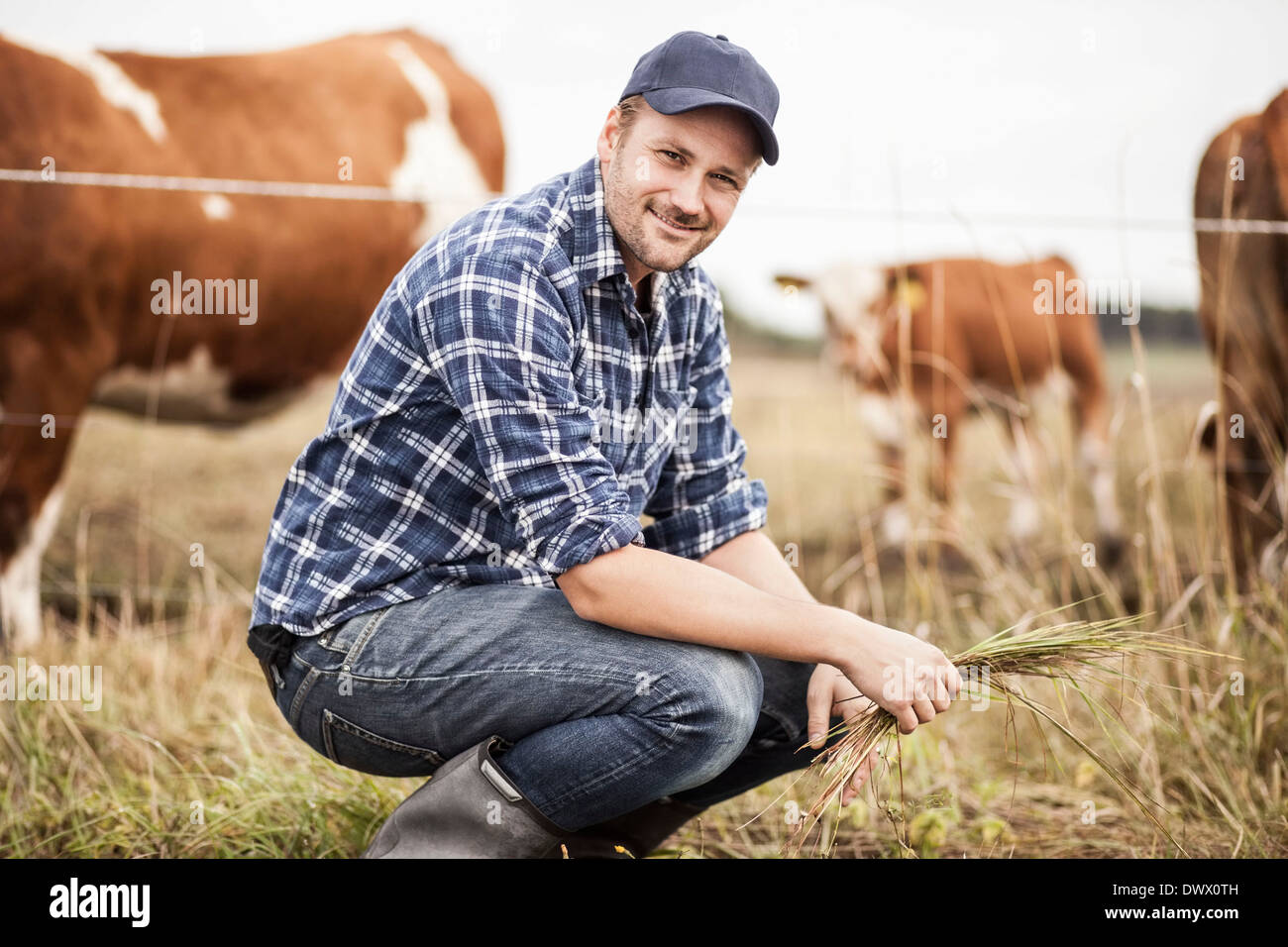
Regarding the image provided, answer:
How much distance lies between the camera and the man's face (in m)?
1.54

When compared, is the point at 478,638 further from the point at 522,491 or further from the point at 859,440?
the point at 859,440

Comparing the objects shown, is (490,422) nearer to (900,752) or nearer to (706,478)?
(706,478)

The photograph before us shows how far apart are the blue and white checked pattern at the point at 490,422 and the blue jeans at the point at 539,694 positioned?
0.22ft

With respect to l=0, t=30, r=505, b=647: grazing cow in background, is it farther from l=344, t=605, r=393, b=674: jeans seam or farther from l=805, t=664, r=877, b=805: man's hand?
l=805, t=664, r=877, b=805: man's hand

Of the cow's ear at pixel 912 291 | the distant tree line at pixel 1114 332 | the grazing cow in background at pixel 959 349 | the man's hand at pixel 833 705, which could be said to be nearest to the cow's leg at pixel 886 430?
the grazing cow in background at pixel 959 349

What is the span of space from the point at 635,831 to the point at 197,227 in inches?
77.6

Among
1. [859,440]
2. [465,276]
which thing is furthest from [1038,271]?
[465,276]

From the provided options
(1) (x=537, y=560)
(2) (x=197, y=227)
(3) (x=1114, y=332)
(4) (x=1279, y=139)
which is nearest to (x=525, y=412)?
(1) (x=537, y=560)

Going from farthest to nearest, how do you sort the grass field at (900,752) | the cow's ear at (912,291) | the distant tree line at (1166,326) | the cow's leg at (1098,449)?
the distant tree line at (1166,326) → the cow's leg at (1098,449) → the cow's ear at (912,291) → the grass field at (900,752)

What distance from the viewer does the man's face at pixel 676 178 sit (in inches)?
60.5

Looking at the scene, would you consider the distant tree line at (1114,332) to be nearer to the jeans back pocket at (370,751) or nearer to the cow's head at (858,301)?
the cow's head at (858,301)

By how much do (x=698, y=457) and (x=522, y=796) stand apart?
0.61 m

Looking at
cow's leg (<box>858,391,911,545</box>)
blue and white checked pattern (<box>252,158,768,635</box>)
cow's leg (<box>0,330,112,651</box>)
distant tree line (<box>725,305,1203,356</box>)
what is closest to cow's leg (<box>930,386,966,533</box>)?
cow's leg (<box>858,391,911,545</box>)

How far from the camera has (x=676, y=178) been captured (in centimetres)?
155
